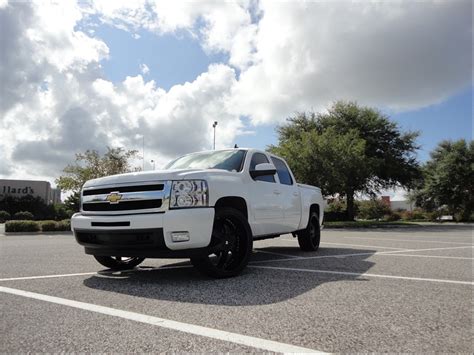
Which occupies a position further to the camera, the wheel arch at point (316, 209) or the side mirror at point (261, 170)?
the wheel arch at point (316, 209)

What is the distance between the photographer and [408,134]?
36.3m

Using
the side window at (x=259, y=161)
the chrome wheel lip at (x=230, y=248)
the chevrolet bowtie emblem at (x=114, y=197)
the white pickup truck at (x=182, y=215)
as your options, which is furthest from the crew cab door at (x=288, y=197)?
the chevrolet bowtie emblem at (x=114, y=197)

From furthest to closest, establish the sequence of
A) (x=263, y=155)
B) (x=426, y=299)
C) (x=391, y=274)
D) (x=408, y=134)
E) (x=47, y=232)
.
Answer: (x=408, y=134)
(x=47, y=232)
(x=263, y=155)
(x=391, y=274)
(x=426, y=299)

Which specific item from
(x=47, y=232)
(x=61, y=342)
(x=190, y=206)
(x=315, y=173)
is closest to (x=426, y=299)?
(x=190, y=206)

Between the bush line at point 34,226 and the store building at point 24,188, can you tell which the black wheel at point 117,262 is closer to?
the bush line at point 34,226

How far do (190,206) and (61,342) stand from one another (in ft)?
7.88

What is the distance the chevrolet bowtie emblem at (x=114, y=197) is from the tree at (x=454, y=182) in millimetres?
41212

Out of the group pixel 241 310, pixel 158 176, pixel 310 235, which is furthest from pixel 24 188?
pixel 241 310

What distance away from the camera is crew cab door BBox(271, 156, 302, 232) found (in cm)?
748

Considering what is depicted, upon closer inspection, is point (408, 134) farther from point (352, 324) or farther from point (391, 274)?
point (352, 324)

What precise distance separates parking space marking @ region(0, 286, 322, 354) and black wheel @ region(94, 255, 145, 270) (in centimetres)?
191

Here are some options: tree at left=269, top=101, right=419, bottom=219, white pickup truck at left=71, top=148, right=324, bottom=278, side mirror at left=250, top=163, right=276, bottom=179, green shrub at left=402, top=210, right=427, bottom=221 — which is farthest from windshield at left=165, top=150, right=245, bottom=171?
green shrub at left=402, top=210, right=427, bottom=221

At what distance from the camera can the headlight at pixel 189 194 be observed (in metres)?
5.02

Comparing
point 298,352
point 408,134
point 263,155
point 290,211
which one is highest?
point 408,134
